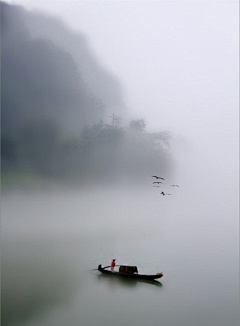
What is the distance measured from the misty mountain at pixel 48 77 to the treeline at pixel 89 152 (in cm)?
57

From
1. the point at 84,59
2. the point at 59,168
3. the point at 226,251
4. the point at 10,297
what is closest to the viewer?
the point at 10,297

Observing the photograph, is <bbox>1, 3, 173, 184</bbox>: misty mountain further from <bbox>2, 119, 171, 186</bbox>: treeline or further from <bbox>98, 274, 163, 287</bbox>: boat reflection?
<bbox>98, 274, 163, 287</bbox>: boat reflection

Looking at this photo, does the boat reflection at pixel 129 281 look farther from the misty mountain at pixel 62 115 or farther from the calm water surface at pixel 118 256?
the misty mountain at pixel 62 115

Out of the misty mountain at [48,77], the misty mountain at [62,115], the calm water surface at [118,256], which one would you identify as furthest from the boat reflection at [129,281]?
the misty mountain at [48,77]

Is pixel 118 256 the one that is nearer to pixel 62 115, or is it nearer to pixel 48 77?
pixel 62 115

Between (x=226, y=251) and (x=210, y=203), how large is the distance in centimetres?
724

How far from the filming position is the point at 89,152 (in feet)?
54.3

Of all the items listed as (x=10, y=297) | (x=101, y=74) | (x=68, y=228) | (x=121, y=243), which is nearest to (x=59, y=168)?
(x=68, y=228)

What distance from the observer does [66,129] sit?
15.8 metres

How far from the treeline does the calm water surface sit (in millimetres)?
1116

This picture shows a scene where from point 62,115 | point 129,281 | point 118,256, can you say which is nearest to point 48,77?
point 62,115

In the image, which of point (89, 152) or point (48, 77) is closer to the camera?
point (48, 77)

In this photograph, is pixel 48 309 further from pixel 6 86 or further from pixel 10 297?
pixel 6 86

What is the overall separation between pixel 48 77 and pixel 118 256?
10.4 m
